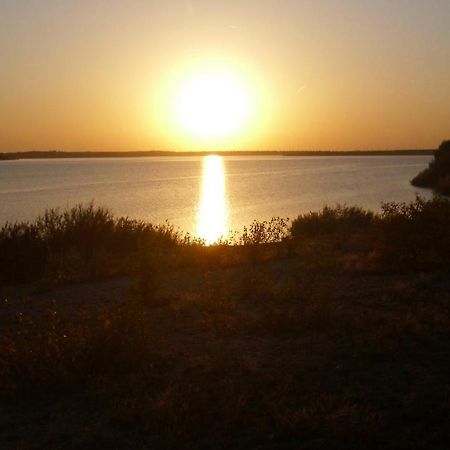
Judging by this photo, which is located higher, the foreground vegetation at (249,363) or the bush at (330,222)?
the foreground vegetation at (249,363)

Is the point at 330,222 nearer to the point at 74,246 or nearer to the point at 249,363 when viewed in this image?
the point at 74,246

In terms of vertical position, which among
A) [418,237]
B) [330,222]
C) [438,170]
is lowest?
[438,170]

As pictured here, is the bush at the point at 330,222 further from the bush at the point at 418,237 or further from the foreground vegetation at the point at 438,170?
the foreground vegetation at the point at 438,170

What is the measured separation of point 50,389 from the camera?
666 cm

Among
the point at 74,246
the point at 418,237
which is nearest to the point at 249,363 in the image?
the point at 418,237

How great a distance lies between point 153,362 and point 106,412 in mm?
1222

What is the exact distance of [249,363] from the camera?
22.3 feet

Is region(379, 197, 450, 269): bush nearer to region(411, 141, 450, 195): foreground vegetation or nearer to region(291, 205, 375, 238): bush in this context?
region(291, 205, 375, 238): bush

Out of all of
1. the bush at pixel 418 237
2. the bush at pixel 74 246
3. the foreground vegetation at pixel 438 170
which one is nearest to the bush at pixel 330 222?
the bush at pixel 74 246

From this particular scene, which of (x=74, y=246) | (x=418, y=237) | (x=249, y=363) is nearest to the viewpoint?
(x=249, y=363)

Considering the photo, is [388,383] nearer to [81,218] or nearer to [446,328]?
[446,328]

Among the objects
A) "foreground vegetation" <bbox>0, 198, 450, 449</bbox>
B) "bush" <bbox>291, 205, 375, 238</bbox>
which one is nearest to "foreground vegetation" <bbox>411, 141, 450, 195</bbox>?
"bush" <bbox>291, 205, 375, 238</bbox>

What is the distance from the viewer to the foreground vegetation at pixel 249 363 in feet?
17.5

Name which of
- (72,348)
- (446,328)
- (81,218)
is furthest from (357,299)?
(81,218)
